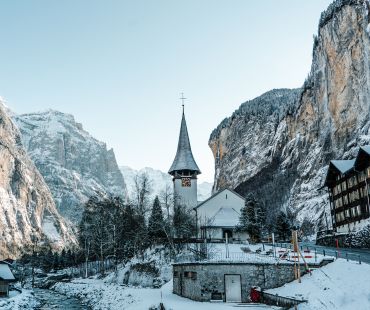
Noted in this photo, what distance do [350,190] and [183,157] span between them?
85.6 feet

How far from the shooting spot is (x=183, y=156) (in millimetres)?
71250

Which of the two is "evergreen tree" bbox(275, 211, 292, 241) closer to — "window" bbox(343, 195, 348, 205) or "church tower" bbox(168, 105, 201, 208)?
"church tower" bbox(168, 105, 201, 208)

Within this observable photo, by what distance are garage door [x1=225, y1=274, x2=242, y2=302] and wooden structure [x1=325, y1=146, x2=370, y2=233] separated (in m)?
22.4

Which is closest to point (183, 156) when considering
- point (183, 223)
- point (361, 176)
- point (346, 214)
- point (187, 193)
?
point (187, 193)

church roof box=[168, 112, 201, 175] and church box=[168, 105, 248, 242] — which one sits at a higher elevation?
church roof box=[168, 112, 201, 175]

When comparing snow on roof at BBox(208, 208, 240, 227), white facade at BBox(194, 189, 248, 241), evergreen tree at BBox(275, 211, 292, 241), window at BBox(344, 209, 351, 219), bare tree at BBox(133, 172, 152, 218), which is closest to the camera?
window at BBox(344, 209, 351, 219)

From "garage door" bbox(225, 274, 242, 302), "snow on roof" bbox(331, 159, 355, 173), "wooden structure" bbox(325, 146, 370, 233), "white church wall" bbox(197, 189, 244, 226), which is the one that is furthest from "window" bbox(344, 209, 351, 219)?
"garage door" bbox(225, 274, 242, 302)

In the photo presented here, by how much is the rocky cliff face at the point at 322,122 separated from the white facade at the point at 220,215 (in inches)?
860

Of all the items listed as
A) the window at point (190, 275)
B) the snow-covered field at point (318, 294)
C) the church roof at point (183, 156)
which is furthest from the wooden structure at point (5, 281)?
the window at point (190, 275)

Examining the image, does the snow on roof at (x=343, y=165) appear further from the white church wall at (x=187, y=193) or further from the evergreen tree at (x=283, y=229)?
the white church wall at (x=187, y=193)

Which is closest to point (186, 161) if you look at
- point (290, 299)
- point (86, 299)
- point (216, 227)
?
point (216, 227)

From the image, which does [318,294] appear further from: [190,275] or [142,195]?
[142,195]

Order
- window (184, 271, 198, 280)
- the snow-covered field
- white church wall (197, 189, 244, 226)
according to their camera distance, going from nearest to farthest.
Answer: the snow-covered field < window (184, 271, 198, 280) < white church wall (197, 189, 244, 226)

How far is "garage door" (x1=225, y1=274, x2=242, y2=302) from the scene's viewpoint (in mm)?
30781
